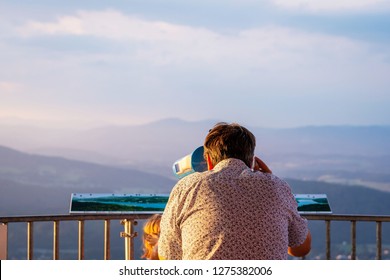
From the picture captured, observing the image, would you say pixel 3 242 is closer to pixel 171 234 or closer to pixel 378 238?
pixel 171 234

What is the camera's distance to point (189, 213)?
2652 millimetres

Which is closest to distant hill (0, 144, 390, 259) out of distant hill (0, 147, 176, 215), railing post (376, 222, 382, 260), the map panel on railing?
distant hill (0, 147, 176, 215)

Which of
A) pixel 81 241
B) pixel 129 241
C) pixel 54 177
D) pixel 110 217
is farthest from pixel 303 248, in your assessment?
pixel 54 177

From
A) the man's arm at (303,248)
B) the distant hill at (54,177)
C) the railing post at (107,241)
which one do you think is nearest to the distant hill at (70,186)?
the distant hill at (54,177)

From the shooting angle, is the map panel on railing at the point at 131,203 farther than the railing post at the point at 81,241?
No

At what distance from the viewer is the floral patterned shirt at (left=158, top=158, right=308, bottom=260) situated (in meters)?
2.61

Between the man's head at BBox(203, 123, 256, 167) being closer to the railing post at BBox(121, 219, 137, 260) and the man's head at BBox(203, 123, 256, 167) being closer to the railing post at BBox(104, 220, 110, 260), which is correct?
the railing post at BBox(121, 219, 137, 260)

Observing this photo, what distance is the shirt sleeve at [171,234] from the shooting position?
2693mm

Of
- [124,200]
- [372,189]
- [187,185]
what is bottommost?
[187,185]

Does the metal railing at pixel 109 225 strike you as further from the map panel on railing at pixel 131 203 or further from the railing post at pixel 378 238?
the map panel on railing at pixel 131 203

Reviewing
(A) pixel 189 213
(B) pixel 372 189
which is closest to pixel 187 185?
(A) pixel 189 213
